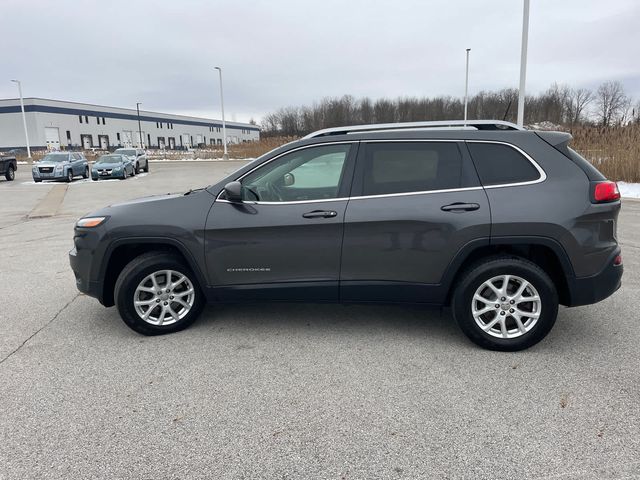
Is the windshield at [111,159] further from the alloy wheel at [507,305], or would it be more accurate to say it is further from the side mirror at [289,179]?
the alloy wheel at [507,305]

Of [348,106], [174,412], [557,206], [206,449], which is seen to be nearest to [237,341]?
[174,412]

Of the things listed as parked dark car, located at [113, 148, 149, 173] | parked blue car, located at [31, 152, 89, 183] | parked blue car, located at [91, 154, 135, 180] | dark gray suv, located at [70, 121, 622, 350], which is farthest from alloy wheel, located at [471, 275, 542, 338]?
parked dark car, located at [113, 148, 149, 173]

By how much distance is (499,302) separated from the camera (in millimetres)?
3674

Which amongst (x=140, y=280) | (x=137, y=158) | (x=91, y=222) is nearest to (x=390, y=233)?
(x=140, y=280)

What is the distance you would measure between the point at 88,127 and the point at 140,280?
88.2 metres

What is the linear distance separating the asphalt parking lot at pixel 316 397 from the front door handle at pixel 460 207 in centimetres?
116

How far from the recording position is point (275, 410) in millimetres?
2959

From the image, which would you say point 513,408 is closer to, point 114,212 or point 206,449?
point 206,449

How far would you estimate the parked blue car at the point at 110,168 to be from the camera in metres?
24.8

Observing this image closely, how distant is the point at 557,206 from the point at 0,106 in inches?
3535

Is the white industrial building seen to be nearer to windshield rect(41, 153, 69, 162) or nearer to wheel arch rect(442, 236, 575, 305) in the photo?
windshield rect(41, 153, 69, 162)

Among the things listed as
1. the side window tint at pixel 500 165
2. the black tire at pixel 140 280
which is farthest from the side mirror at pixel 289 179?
the side window tint at pixel 500 165

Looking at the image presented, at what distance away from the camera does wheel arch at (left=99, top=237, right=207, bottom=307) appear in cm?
398

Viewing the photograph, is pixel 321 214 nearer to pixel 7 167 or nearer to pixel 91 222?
pixel 91 222
